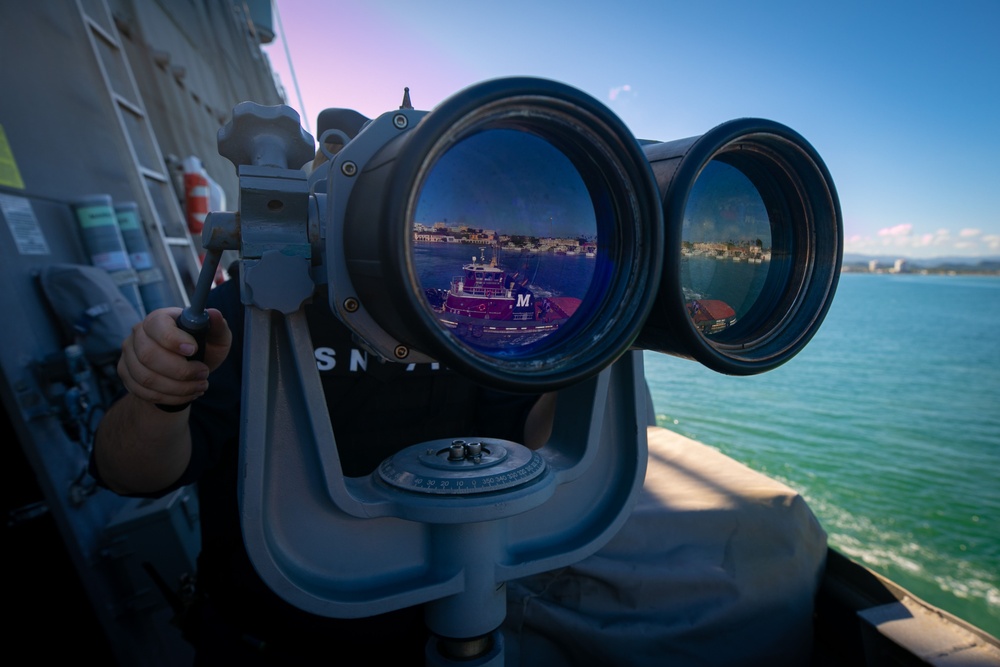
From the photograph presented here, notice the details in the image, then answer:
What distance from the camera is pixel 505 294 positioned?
23.3 inches

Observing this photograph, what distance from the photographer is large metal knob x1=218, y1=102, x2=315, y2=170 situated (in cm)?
71

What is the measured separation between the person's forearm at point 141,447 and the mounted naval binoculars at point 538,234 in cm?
43

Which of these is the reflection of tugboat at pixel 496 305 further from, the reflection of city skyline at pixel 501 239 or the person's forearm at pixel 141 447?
the person's forearm at pixel 141 447

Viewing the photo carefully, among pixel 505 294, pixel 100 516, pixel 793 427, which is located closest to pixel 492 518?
pixel 505 294

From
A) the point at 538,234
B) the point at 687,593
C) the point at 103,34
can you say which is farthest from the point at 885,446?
the point at 103,34

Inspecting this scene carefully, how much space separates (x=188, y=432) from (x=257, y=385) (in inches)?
14.9

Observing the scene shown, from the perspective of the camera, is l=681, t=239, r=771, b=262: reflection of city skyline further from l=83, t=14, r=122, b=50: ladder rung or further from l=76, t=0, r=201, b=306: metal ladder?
l=83, t=14, r=122, b=50: ladder rung

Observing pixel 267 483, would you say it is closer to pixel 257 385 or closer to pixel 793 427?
pixel 257 385

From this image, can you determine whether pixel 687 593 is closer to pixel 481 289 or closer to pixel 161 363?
pixel 481 289

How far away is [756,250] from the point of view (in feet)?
2.42

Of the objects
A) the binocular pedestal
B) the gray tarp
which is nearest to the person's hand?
the binocular pedestal

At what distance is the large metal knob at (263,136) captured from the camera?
708 mm

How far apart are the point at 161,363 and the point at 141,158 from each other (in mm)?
2928

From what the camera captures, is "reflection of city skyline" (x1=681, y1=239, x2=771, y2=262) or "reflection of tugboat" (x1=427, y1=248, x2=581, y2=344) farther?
"reflection of city skyline" (x1=681, y1=239, x2=771, y2=262)
